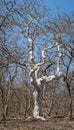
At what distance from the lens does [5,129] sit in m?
10.6

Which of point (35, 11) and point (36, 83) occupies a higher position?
point (35, 11)

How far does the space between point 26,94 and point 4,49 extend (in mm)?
15795

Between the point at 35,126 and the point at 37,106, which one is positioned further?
the point at 37,106

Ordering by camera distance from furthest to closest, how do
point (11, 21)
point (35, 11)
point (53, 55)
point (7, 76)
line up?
point (7, 76) < point (53, 55) < point (35, 11) < point (11, 21)

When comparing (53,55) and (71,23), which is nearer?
(71,23)

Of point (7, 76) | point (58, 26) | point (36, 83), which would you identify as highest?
point (58, 26)

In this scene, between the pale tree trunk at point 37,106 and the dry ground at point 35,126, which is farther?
the pale tree trunk at point 37,106

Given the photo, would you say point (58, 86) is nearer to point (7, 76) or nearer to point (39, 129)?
point (7, 76)

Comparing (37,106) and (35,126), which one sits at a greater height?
→ (37,106)

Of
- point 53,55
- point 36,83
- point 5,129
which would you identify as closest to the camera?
point 5,129

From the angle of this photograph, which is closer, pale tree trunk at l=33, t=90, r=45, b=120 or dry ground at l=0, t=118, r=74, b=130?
dry ground at l=0, t=118, r=74, b=130

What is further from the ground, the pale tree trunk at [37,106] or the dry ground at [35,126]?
the pale tree trunk at [37,106]

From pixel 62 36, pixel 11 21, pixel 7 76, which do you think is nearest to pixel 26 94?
pixel 7 76

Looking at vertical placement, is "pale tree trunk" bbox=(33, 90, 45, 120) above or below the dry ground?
above
